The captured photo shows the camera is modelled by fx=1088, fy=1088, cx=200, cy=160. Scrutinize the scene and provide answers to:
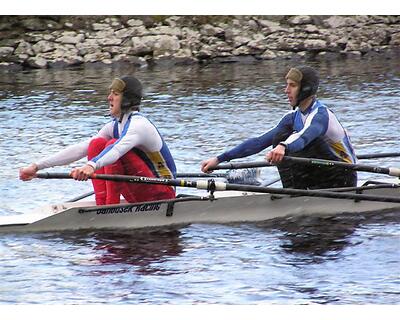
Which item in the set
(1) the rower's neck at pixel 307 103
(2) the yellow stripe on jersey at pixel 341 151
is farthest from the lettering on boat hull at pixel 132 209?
(2) the yellow stripe on jersey at pixel 341 151

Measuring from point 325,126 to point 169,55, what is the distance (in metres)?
17.6

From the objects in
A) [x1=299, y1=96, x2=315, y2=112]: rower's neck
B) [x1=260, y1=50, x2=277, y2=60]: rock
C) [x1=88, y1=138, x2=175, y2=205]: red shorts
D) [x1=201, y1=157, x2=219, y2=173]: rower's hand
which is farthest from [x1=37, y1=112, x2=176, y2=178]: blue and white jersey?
[x1=260, y1=50, x2=277, y2=60]: rock

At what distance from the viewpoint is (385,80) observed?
26.2m

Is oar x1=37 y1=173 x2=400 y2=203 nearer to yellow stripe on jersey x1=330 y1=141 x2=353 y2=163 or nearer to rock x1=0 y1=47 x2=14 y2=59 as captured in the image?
yellow stripe on jersey x1=330 y1=141 x2=353 y2=163

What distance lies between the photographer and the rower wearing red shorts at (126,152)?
12211mm

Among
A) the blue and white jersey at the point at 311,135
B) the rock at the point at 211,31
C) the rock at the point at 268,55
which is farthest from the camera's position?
the rock at the point at 211,31

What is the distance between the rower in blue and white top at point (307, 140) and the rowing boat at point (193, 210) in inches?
9.9

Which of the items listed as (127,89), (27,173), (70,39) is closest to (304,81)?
(127,89)

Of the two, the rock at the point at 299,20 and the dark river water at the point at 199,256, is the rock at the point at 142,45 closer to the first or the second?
the rock at the point at 299,20

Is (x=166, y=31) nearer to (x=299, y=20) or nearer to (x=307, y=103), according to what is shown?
(x=299, y=20)

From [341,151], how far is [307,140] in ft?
2.17

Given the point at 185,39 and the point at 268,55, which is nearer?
the point at 268,55

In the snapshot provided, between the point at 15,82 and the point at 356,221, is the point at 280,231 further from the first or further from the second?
the point at 15,82

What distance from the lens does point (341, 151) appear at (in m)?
12.9
